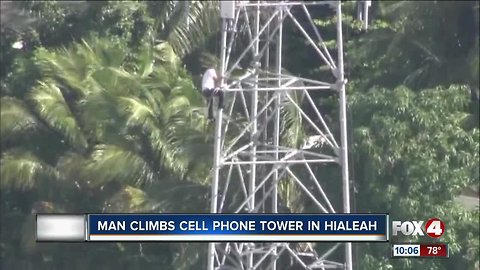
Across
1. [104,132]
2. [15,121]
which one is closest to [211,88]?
[104,132]

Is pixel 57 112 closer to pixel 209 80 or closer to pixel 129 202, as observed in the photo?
pixel 129 202

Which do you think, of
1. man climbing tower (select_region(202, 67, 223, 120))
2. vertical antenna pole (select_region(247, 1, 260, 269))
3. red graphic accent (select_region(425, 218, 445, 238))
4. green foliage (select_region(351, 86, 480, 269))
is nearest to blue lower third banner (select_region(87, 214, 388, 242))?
red graphic accent (select_region(425, 218, 445, 238))

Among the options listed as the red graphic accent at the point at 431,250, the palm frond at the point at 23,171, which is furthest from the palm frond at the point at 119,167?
the red graphic accent at the point at 431,250

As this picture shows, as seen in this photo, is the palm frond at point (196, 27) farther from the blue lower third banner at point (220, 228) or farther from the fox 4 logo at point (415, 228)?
the blue lower third banner at point (220, 228)

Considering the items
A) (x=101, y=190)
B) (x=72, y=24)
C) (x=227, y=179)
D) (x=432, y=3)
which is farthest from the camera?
(x=72, y=24)

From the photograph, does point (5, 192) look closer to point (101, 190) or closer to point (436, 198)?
point (101, 190)

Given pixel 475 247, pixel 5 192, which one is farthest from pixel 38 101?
pixel 475 247
